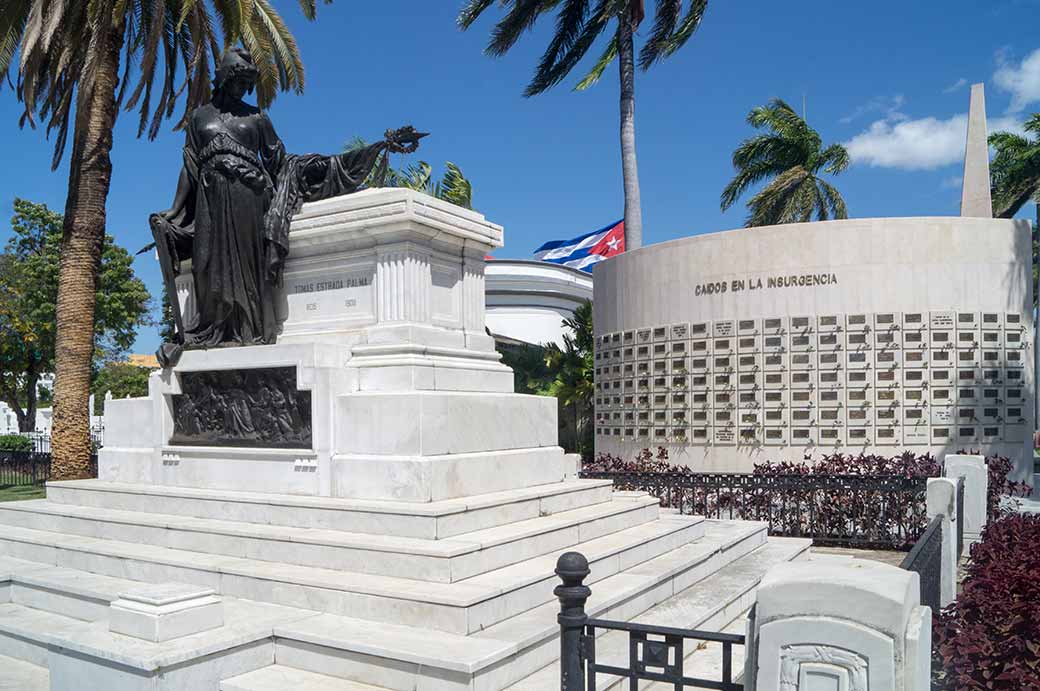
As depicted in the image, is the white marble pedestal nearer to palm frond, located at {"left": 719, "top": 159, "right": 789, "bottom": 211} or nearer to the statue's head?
the statue's head

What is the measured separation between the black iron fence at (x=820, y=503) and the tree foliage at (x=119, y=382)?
43.9 metres

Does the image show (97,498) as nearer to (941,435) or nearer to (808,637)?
(808,637)

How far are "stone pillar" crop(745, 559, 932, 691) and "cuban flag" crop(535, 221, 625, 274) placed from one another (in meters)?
35.6

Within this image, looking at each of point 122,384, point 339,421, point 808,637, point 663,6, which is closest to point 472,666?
point 808,637

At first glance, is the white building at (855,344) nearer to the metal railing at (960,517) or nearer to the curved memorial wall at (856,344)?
the curved memorial wall at (856,344)

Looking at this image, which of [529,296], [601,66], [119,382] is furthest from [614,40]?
[119,382]

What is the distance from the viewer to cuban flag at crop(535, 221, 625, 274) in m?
39.2

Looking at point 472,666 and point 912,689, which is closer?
point 912,689

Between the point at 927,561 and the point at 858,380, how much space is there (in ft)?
33.5

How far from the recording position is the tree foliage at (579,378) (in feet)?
68.9

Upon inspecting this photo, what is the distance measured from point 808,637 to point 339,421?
5.23 meters

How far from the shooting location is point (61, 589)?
661 cm

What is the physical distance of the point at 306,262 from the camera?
27.9 ft

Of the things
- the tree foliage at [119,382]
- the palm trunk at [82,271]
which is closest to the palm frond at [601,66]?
the palm trunk at [82,271]
